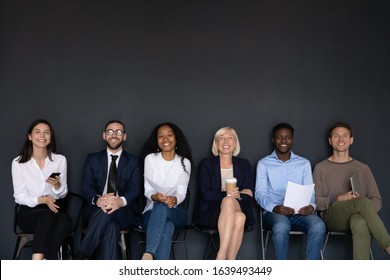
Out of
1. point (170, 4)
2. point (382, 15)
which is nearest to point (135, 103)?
point (170, 4)

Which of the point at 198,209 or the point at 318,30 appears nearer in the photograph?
the point at 198,209

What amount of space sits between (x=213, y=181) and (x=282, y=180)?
0.73m

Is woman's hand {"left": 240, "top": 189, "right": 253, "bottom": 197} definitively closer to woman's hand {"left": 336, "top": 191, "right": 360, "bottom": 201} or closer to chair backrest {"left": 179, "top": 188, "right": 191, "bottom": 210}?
chair backrest {"left": 179, "top": 188, "right": 191, "bottom": 210}

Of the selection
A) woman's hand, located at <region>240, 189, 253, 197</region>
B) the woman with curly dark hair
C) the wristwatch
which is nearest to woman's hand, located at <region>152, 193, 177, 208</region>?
the woman with curly dark hair

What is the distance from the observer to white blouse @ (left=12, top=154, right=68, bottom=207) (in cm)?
496

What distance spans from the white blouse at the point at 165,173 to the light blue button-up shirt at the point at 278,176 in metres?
0.73

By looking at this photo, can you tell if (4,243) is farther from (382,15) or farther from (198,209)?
(382,15)

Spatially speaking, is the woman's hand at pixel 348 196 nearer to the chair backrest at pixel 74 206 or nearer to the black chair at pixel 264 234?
the black chair at pixel 264 234

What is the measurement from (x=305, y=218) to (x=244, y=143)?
1161mm

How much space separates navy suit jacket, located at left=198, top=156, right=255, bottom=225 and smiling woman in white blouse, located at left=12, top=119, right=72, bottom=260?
4.05ft

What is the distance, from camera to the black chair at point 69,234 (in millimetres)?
4867

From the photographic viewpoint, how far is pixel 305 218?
5.09 metres
